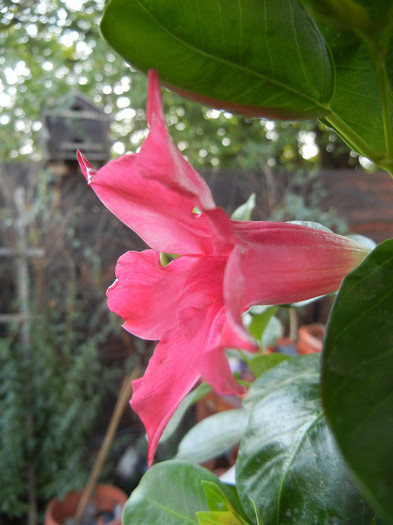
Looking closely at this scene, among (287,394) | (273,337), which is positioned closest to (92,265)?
(273,337)

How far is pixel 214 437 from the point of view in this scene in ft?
2.06

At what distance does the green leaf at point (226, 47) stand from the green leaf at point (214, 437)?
16.9 inches

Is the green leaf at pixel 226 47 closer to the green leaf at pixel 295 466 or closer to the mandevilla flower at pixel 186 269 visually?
the mandevilla flower at pixel 186 269

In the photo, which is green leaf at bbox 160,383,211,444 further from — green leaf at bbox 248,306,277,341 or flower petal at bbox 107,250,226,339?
flower petal at bbox 107,250,226,339

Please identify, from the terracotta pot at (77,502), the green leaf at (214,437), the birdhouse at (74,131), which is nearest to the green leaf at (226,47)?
the green leaf at (214,437)

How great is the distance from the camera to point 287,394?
14.9 inches

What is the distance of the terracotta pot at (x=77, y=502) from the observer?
1.94 metres

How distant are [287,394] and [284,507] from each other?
90 millimetres

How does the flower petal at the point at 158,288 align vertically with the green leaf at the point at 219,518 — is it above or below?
above

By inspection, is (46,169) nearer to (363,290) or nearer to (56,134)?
(56,134)

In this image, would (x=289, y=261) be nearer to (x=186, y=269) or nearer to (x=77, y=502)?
(x=186, y=269)

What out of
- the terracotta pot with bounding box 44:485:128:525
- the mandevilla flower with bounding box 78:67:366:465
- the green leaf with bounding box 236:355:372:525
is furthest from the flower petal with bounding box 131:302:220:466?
the terracotta pot with bounding box 44:485:128:525

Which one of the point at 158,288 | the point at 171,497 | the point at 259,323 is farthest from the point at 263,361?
the point at 158,288

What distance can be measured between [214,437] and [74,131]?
6.78 feet
